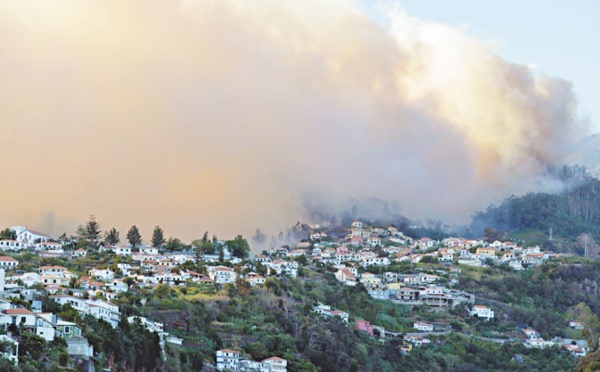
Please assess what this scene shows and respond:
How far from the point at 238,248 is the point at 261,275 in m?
11.5

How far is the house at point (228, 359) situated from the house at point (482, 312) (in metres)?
29.5

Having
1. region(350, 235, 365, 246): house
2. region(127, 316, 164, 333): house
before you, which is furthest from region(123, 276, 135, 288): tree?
region(350, 235, 365, 246): house

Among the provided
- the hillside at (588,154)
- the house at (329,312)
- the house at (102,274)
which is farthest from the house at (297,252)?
the hillside at (588,154)

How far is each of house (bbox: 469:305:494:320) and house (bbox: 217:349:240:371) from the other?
2952cm

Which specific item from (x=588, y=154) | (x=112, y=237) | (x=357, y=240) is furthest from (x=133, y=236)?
(x=588, y=154)

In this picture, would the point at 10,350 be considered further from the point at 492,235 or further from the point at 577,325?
the point at 492,235

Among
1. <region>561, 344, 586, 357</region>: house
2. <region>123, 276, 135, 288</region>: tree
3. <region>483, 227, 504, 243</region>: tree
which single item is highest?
<region>483, 227, 504, 243</region>: tree

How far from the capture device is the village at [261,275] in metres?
56.0

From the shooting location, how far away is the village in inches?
2205

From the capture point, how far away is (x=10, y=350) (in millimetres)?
43219

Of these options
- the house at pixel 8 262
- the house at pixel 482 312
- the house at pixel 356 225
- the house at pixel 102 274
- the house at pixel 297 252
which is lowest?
the house at pixel 482 312

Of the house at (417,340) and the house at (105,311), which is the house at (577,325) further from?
the house at (105,311)

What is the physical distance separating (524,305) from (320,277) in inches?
602

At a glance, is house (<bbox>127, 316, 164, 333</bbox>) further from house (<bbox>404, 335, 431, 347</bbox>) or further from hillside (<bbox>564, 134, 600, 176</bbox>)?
hillside (<bbox>564, 134, 600, 176</bbox>)
